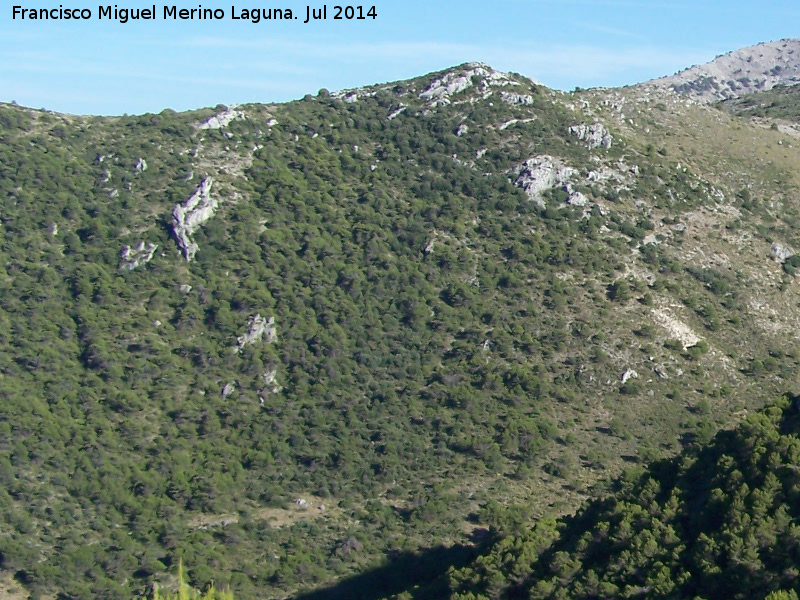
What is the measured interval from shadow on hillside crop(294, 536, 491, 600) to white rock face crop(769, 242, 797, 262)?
122 feet

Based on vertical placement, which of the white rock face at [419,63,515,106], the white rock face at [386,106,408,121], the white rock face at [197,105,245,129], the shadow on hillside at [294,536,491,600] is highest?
the white rock face at [419,63,515,106]

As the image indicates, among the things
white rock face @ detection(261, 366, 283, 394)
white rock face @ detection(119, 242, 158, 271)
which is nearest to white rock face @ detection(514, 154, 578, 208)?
white rock face @ detection(261, 366, 283, 394)

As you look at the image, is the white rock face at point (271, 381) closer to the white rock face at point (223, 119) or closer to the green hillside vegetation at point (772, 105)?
the white rock face at point (223, 119)

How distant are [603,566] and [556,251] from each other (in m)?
36.8

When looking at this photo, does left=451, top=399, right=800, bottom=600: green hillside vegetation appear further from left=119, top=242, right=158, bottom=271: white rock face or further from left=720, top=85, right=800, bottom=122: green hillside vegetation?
left=720, top=85, right=800, bottom=122: green hillside vegetation

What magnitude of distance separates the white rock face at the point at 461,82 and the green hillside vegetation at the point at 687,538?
5452cm

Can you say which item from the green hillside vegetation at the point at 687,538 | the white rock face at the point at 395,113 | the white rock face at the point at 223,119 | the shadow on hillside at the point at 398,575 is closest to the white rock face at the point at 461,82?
the white rock face at the point at 395,113

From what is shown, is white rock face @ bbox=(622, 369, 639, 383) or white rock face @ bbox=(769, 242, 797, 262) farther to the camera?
white rock face @ bbox=(769, 242, 797, 262)

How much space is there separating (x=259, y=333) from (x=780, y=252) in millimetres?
41252

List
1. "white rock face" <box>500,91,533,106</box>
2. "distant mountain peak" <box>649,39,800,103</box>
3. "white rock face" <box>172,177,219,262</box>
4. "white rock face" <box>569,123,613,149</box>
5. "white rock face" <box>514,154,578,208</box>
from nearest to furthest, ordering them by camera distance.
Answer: "white rock face" <box>172,177,219,262</box> < "white rock face" <box>514,154,578,208</box> < "white rock face" <box>569,123,613,149</box> < "white rock face" <box>500,91,533,106</box> < "distant mountain peak" <box>649,39,800,103</box>

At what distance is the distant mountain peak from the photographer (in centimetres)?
18088

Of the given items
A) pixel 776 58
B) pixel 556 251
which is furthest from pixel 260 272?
pixel 776 58

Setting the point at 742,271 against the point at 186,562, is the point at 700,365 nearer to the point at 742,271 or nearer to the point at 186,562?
the point at 742,271

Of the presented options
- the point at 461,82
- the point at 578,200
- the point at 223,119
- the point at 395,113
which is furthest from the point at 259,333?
the point at 461,82
